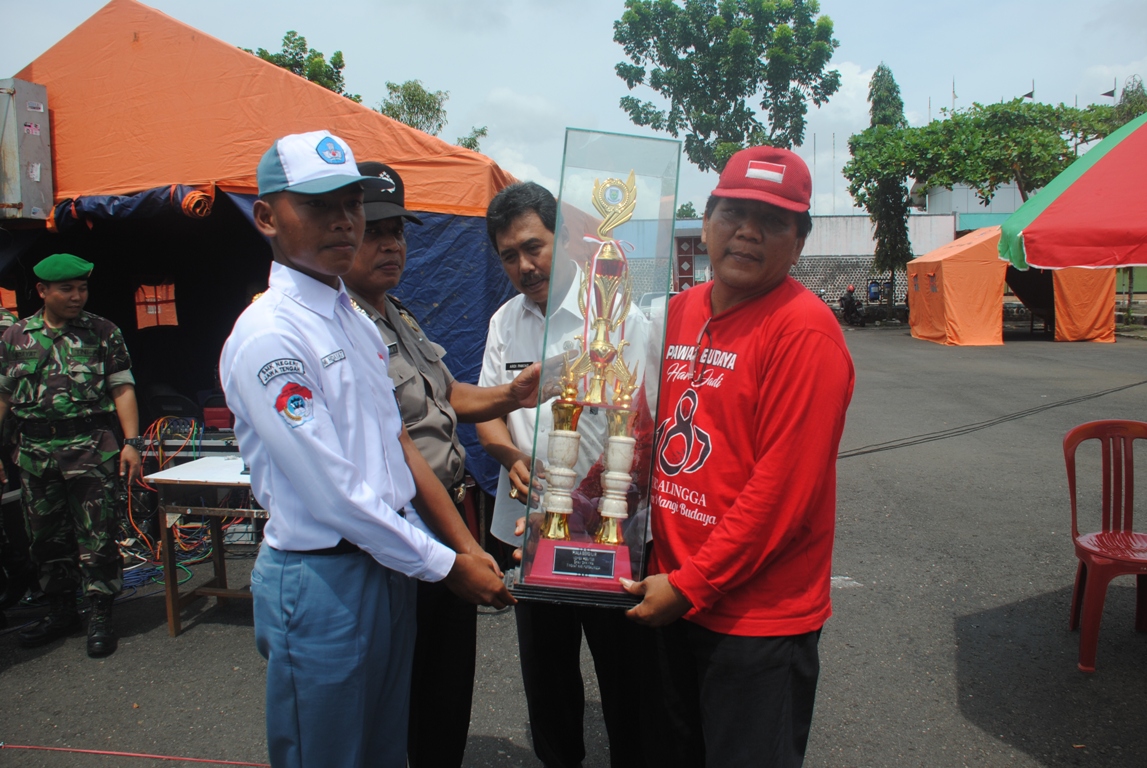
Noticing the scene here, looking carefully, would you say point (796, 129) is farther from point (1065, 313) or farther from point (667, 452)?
point (667, 452)

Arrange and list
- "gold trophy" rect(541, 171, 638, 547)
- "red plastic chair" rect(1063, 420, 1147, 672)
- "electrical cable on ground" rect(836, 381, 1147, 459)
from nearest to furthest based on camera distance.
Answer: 1. "gold trophy" rect(541, 171, 638, 547)
2. "red plastic chair" rect(1063, 420, 1147, 672)
3. "electrical cable on ground" rect(836, 381, 1147, 459)

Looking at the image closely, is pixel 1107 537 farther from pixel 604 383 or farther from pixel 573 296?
pixel 573 296

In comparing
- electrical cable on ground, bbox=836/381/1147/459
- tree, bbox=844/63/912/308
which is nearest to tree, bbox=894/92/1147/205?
tree, bbox=844/63/912/308

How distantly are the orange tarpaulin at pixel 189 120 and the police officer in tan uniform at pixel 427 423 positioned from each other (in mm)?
2712

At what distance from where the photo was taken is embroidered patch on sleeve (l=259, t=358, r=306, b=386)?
1.36 metres

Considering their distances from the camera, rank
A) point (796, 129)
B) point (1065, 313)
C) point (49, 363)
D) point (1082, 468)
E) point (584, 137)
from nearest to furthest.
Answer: point (584, 137), point (49, 363), point (1082, 468), point (1065, 313), point (796, 129)

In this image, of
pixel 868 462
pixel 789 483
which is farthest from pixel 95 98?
pixel 868 462

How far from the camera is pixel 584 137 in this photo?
188 cm

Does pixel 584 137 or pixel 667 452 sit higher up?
pixel 584 137

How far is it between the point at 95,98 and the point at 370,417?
4.92m

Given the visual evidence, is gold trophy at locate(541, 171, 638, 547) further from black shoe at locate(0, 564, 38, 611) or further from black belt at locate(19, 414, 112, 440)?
black shoe at locate(0, 564, 38, 611)

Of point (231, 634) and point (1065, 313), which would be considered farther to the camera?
point (1065, 313)

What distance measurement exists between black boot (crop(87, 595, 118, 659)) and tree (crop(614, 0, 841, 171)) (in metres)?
32.3

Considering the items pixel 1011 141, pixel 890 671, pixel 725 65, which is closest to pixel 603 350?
Answer: pixel 890 671
